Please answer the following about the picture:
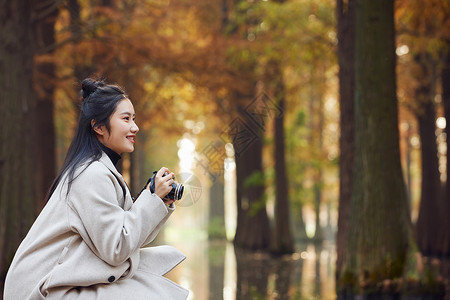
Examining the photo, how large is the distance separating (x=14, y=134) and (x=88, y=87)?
7.23m

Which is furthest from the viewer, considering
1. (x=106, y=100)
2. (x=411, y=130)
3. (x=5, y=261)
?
(x=411, y=130)

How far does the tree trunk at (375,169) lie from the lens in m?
10.7

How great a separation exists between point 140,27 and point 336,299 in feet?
28.3

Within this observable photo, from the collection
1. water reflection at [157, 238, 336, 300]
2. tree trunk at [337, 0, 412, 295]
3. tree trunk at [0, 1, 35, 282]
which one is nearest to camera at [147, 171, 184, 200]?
tree trunk at [0, 1, 35, 282]

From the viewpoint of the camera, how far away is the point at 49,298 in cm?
296

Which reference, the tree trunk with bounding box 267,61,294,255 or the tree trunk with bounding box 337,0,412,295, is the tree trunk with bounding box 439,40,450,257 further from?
the tree trunk with bounding box 337,0,412,295

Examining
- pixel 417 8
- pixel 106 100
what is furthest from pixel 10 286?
pixel 417 8

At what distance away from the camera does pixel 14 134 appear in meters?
10.1

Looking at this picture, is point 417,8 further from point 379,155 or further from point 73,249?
point 73,249

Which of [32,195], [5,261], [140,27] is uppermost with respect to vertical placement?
[140,27]

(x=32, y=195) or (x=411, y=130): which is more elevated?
(x=411, y=130)

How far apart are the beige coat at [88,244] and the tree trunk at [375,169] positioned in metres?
8.00

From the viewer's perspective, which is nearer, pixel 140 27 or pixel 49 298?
pixel 49 298

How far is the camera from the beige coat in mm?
2930
